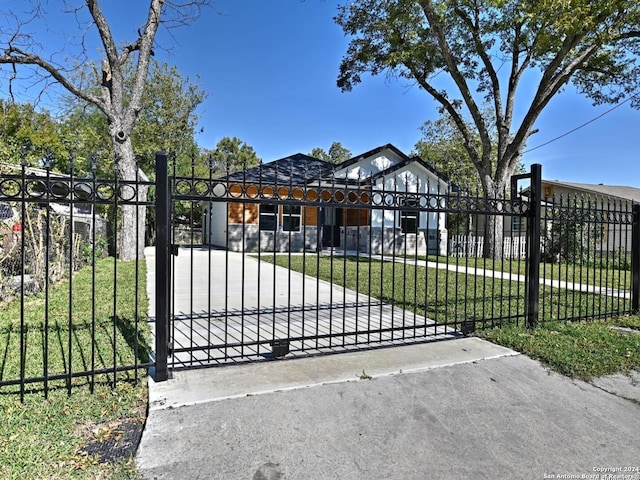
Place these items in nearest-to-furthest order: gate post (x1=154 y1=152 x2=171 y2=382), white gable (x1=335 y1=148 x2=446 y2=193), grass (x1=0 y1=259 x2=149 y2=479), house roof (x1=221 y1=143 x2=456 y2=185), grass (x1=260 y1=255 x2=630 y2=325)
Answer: grass (x1=0 y1=259 x2=149 y2=479) < gate post (x1=154 y1=152 x2=171 y2=382) < grass (x1=260 y1=255 x2=630 y2=325) < house roof (x1=221 y1=143 x2=456 y2=185) < white gable (x1=335 y1=148 x2=446 y2=193)

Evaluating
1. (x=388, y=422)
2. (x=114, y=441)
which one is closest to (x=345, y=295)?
(x=388, y=422)

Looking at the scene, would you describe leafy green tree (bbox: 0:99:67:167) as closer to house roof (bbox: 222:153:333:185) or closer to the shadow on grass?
house roof (bbox: 222:153:333:185)

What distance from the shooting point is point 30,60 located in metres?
11.4

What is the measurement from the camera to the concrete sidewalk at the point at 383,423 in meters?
2.14

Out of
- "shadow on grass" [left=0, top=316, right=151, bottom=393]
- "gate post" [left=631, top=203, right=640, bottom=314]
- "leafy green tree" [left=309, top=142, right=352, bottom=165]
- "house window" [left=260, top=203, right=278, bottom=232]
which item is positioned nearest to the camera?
"shadow on grass" [left=0, top=316, right=151, bottom=393]

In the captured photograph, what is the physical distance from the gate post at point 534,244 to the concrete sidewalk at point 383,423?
131 centimetres

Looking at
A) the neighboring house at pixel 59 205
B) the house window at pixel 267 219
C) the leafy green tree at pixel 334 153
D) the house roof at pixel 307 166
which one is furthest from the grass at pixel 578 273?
the leafy green tree at pixel 334 153

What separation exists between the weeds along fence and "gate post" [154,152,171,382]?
0.13 metres

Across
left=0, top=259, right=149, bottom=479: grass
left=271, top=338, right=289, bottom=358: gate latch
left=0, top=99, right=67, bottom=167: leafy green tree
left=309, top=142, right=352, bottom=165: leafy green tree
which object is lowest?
left=0, top=259, right=149, bottom=479: grass

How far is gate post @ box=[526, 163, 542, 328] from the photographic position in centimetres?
474

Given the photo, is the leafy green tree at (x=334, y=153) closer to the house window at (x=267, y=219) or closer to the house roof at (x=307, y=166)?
the house roof at (x=307, y=166)

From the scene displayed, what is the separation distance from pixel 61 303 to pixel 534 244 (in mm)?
6964

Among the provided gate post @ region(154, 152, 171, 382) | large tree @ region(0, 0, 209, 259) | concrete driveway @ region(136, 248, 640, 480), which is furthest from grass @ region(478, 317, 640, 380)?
large tree @ region(0, 0, 209, 259)

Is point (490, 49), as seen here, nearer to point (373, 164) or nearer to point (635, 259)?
point (373, 164)
